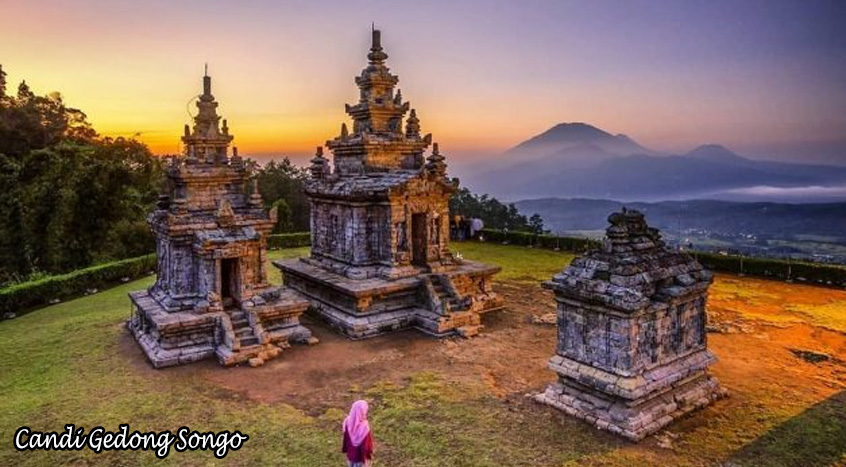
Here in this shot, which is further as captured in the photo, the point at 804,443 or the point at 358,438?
the point at 804,443

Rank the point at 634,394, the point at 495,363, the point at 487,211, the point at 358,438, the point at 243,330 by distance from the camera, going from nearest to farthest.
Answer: the point at 358,438 → the point at 634,394 → the point at 495,363 → the point at 243,330 → the point at 487,211

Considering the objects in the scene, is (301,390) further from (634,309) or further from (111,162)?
(111,162)

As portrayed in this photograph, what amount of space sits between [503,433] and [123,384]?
8.48 metres

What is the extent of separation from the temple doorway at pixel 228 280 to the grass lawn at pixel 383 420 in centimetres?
240

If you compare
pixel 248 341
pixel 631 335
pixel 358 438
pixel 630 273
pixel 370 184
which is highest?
pixel 370 184

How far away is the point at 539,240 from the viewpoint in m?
33.2

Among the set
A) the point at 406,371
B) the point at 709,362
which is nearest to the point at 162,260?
the point at 406,371

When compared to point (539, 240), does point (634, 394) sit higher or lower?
lower

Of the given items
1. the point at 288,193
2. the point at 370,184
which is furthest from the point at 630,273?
the point at 288,193

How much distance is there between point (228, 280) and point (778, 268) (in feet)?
73.1

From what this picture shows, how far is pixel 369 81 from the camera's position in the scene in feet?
64.0

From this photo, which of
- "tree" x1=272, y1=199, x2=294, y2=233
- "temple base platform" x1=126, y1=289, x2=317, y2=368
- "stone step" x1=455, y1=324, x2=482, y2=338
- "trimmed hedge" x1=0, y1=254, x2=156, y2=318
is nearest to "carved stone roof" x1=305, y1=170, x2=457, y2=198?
→ "temple base platform" x1=126, y1=289, x2=317, y2=368

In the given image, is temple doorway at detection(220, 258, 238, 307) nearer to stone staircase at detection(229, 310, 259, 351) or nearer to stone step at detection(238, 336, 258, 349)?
stone staircase at detection(229, 310, 259, 351)

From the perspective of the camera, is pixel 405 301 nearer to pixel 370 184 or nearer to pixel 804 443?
pixel 370 184
